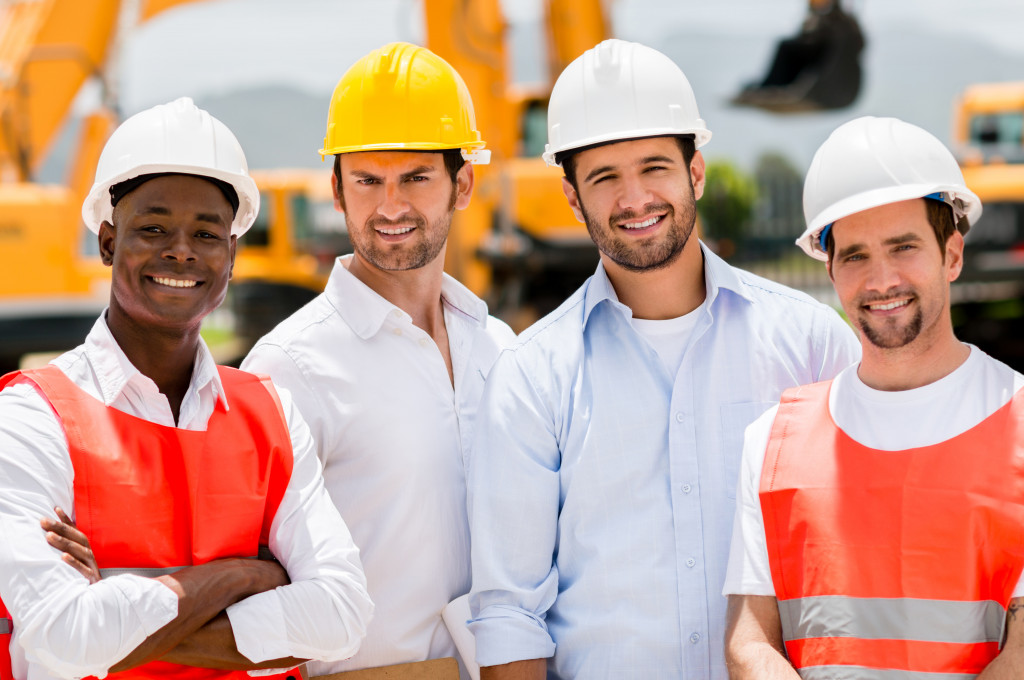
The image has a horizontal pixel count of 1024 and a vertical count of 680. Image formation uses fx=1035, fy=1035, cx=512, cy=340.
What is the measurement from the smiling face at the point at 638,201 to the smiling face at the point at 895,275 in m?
0.43

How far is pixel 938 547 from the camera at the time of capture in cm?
211

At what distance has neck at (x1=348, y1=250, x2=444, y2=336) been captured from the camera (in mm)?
2951

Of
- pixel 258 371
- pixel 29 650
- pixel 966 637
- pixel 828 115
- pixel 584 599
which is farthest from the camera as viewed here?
pixel 828 115

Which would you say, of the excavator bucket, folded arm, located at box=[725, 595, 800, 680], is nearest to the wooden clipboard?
folded arm, located at box=[725, 595, 800, 680]

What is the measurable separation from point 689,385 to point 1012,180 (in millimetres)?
11111

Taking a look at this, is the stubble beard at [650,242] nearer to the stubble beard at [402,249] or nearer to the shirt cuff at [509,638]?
the stubble beard at [402,249]

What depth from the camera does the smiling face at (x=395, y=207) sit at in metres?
2.84

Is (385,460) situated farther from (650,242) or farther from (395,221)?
(650,242)

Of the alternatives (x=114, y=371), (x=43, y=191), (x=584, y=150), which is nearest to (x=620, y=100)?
(x=584, y=150)

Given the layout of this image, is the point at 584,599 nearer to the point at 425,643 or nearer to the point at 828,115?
the point at 425,643

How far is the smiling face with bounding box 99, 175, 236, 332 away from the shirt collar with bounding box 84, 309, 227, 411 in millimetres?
77

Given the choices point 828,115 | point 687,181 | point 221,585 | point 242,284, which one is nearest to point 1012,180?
point 828,115

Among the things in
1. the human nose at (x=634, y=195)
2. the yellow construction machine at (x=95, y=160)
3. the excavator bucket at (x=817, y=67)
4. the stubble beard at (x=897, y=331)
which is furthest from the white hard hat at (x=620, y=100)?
the excavator bucket at (x=817, y=67)

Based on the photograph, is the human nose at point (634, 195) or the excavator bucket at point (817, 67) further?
the excavator bucket at point (817, 67)
